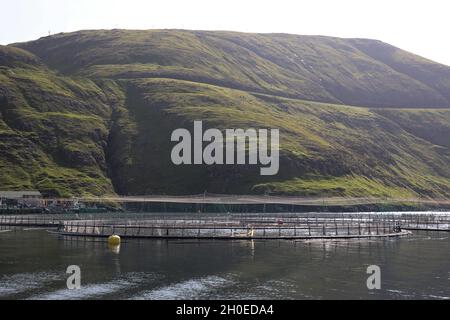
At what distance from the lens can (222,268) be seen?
303 ft

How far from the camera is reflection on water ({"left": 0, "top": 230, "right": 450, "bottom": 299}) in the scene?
240 feet

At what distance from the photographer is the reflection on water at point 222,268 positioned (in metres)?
73.2

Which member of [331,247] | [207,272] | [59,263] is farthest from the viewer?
[331,247]

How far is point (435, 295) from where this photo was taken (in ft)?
240

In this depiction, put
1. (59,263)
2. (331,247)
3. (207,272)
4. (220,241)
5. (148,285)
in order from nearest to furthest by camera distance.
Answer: (148,285), (207,272), (59,263), (331,247), (220,241)

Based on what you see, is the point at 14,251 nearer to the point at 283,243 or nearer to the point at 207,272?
the point at 207,272

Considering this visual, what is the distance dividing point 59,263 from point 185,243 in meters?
37.3

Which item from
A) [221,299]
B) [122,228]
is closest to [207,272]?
[221,299]
